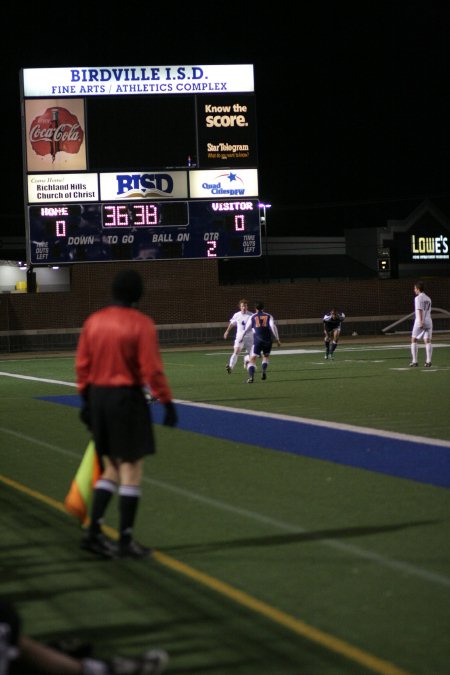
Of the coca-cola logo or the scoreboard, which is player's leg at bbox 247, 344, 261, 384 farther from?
the coca-cola logo

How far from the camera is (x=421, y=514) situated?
900 centimetres

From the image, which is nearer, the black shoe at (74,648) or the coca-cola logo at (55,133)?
the black shoe at (74,648)

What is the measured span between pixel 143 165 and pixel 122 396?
106 ft

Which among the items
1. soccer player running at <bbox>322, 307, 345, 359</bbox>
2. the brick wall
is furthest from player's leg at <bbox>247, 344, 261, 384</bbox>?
the brick wall

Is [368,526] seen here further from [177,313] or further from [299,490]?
[177,313]

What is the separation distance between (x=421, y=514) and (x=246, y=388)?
14.2 meters

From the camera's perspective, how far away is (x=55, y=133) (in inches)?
1519

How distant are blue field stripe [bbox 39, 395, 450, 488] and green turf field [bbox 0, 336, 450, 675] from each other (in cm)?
13

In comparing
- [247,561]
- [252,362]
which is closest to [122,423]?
[247,561]

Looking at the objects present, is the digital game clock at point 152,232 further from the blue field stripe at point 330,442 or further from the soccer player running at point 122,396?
the soccer player running at point 122,396

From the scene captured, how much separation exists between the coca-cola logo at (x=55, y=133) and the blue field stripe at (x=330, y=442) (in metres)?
22.0

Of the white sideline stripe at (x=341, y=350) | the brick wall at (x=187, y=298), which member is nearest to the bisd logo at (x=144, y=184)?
the white sideline stripe at (x=341, y=350)

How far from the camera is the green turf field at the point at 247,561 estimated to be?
5.57 m

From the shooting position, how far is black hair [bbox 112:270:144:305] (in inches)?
299
